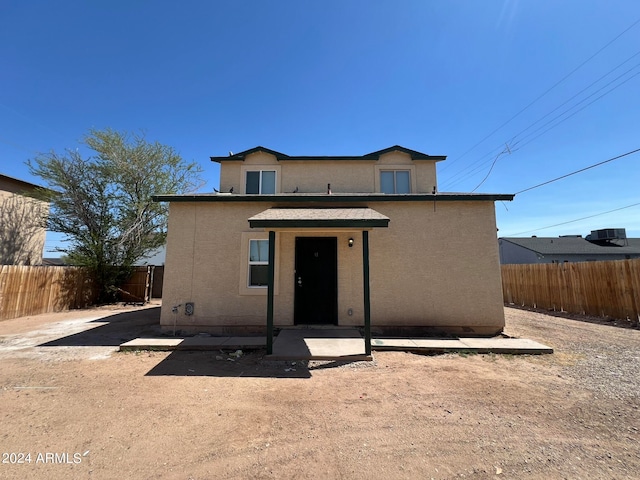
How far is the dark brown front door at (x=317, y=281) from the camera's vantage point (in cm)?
777

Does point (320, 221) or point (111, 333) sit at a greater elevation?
point (320, 221)

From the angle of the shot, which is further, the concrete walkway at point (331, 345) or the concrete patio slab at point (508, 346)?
the concrete patio slab at point (508, 346)

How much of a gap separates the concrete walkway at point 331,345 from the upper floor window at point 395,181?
16.2 feet

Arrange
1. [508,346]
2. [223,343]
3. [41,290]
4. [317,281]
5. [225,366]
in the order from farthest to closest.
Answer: [41,290] → [317,281] → [223,343] → [508,346] → [225,366]

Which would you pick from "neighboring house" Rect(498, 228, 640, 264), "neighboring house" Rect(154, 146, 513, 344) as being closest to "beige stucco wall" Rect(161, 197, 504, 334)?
"neighboring house" Rect(154, 146, 513, 344)

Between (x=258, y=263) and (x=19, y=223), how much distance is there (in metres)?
16.8

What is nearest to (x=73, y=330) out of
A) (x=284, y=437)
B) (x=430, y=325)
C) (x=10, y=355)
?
(x=10, y=355)

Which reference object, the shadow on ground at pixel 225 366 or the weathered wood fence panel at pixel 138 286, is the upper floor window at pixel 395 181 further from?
the weathered wood fence panel at pixel 138 286

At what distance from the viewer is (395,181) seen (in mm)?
9594

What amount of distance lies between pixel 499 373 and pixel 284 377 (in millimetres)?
3797

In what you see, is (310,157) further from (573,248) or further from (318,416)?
(573,248)

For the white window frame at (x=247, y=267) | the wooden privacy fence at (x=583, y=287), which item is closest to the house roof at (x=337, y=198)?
the white window frame at (x=247, y=267)

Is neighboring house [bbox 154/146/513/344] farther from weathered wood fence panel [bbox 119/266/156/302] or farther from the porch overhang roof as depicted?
weathered wood fence panel [bbox 119/266/156/302]

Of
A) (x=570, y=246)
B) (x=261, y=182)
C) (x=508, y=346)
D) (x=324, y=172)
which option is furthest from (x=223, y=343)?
(x=570, y=246)
